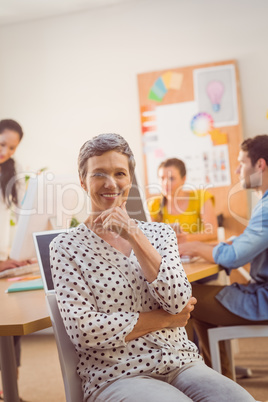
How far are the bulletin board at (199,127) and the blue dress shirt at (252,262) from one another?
5.51 feet

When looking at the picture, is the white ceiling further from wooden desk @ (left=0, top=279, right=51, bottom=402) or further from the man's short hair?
wooden desk @ (left=0, top=279, right=51, bottom=402)

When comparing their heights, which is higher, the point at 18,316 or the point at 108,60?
the point at 108,60

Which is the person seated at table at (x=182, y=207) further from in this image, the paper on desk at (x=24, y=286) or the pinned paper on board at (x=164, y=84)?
the paper on desk at (x=24, y=286)

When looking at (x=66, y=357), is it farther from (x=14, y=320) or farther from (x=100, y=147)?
(x=100, y=147)

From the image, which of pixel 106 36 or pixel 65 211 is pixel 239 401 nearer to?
pixel 65 211

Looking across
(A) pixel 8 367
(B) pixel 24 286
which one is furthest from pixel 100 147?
(A) pixel 8 367

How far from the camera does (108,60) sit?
4117 millimetres

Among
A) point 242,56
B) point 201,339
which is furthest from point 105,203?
point 242,56

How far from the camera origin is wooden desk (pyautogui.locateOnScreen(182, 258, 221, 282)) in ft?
6.15

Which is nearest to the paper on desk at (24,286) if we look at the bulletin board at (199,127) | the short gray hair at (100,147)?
the short gray hair at (100,147)

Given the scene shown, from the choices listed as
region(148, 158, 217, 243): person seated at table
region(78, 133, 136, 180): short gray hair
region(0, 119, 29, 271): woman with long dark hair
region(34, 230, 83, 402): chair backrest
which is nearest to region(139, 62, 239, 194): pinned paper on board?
region(148, 158, 217, 243): person seated at table

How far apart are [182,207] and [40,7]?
2188 millimetres

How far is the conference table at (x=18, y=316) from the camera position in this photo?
4.36ft

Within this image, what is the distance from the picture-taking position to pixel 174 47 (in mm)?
3969
